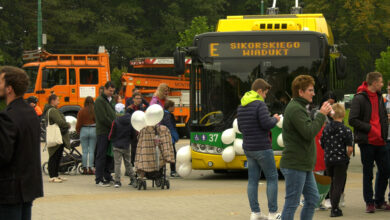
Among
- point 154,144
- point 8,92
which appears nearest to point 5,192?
point 8,92

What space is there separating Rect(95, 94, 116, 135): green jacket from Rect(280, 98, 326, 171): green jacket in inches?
262

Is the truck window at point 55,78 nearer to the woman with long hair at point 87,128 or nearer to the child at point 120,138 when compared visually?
the woman with long hair at point 87,128

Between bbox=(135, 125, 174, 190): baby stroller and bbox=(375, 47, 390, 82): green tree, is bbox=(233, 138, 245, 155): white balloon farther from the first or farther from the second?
bbox=(375, 47, 390, 82): green tree

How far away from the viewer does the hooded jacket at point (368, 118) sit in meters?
10.1

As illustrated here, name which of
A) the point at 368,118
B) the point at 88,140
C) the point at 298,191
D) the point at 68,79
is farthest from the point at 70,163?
the point at 68,79

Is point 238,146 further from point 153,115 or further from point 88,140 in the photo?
point 88,140

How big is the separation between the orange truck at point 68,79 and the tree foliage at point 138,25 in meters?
19.1

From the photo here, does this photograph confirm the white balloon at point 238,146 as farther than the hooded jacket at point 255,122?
Yes

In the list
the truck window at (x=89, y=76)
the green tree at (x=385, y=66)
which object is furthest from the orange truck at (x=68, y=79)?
the green tree at (x=385, y=66)

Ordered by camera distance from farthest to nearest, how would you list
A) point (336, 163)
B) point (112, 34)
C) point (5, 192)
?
point (112, 34)
point (336, 163)
point (5, 192)

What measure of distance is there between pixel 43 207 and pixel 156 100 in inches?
159

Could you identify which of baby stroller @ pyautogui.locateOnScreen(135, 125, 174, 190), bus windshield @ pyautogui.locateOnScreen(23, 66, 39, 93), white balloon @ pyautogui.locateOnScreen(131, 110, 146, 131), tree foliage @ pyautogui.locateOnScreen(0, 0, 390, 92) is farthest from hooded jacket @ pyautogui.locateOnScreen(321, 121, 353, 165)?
tree foliage @ pyautogui.locateOnScreen(0, 0, 390, 92)

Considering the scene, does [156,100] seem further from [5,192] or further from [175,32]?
[175,32]

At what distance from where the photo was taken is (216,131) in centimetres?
1422
